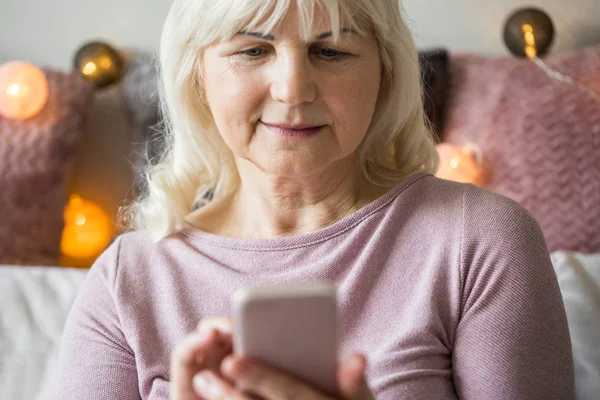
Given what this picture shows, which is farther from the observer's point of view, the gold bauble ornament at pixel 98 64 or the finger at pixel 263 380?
the gold bauble ornament at pixel 98 64

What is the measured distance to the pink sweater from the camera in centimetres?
99

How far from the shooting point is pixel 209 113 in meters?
1.28

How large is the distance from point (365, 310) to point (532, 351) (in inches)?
8.6

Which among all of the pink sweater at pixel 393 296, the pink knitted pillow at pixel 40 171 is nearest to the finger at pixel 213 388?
the pink sweater at pixel 393 296

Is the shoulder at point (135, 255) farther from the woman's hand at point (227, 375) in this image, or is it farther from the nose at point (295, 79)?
the woman's hand at point (227, 375)

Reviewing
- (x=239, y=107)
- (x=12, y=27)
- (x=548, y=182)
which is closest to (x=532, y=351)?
(x=239, y=107)

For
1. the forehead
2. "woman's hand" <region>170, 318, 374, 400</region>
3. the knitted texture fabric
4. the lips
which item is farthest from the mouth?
the knitted texture fabric

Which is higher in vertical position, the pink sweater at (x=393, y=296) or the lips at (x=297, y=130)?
the lips at (x=297, y=130)

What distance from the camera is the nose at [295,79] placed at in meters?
1.03

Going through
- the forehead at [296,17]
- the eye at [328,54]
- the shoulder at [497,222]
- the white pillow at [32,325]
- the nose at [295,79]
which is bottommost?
the white pillow at [32,325]

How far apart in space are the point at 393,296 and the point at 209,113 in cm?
44

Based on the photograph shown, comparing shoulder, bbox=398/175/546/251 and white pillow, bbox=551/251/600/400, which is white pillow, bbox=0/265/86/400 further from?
white pillow, bbox=551/251/600/400

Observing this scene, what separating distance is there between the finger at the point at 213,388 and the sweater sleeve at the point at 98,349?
0.40m

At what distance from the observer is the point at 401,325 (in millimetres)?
1036
